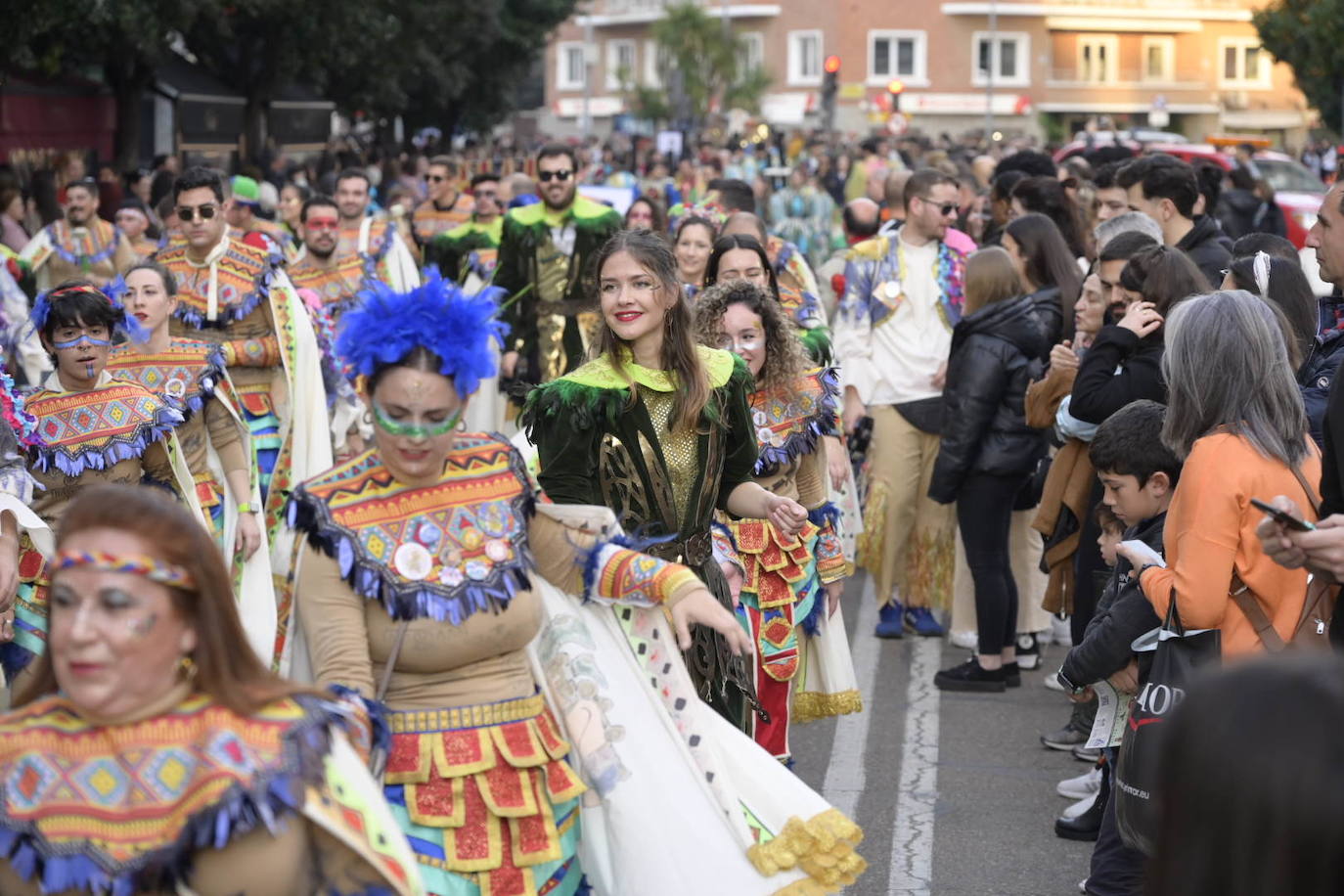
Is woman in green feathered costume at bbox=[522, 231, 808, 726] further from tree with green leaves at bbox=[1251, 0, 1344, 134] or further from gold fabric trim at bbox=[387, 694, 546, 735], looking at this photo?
tree with green leaves at bbox=[1251, 0, 1344, 134]

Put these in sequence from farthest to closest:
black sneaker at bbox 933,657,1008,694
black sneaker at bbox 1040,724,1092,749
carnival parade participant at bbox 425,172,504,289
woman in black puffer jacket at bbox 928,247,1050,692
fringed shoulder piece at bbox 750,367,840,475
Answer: carnival parade participant at bbox 425,172,504,289
black sneaker at bbox 933,657,1008,694
woman in black puffer jacket at bbox 928,247,1050,692
black sneaker at bbox 1040,724,1092,749
fringed shoulder piece at bbox 750,367,840,475

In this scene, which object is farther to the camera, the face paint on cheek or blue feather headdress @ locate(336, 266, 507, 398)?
blue feather headdress @ locate(336, 266, 507, 398)

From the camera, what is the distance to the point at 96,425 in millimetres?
6633

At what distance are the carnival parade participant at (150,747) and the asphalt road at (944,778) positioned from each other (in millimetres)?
3372

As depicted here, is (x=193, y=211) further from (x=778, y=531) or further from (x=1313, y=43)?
(x=1313, y=43)

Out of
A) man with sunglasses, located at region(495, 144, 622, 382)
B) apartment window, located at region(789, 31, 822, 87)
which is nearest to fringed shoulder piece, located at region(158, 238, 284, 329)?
man with sunglasses, located at region(495, 144, 622, 382)

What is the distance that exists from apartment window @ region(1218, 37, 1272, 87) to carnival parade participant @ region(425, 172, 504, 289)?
70.6 metres

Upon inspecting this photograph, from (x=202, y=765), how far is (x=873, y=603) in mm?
7675

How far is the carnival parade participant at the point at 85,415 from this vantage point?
21.3 ft

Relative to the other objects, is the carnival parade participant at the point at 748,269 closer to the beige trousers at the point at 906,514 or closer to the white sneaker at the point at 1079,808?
the beige trousers at the point at 906,514

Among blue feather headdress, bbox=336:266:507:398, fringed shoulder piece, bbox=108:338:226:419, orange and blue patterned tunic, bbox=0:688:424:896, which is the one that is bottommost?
orange and blue patterned tunic, bbox=0:688:424:896

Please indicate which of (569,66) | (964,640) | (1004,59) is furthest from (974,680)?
(569,66)

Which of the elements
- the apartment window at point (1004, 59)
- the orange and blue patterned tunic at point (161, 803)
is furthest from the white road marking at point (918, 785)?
the apartment window at point (1004, 59)

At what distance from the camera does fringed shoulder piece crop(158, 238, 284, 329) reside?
28.2 ft
